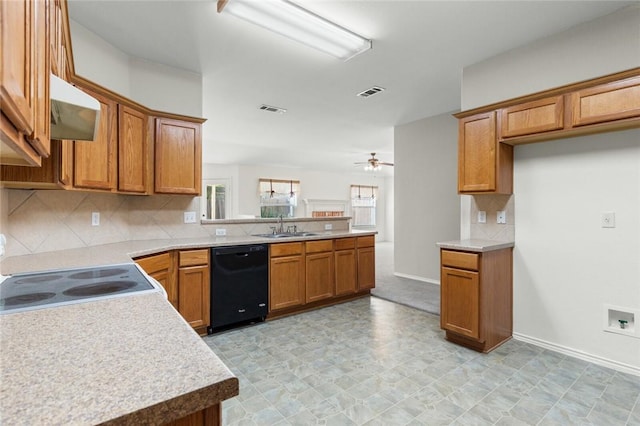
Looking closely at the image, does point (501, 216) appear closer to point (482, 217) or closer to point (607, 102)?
point (482, 217)

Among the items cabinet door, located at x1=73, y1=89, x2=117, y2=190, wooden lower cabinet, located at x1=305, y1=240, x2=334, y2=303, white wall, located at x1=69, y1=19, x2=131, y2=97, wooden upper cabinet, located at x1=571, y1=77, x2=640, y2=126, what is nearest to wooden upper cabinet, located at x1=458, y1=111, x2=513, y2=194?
wooden upper cabinet, located at x1=571, y1=77, x2=640, y2=126

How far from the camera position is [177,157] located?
3.15 metres

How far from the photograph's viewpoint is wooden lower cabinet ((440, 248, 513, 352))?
104 inches

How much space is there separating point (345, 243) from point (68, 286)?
3024mm

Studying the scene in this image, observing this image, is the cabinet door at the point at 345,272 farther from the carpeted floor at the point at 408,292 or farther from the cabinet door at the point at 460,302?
the cabinet door at the point at 460,302

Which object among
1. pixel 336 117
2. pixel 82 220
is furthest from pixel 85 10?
pixel 336 117

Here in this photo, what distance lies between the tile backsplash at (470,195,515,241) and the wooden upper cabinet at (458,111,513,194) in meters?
0.15

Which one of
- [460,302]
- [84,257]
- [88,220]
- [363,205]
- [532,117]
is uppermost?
[532,117]

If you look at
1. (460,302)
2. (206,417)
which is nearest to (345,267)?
(460,302)

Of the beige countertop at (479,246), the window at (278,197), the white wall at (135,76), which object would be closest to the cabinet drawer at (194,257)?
the white wall at (135,76)

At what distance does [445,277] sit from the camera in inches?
114

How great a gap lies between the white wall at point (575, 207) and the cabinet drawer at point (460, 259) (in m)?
0.65

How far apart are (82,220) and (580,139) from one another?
165 inches

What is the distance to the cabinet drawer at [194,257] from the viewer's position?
2.87 meters
